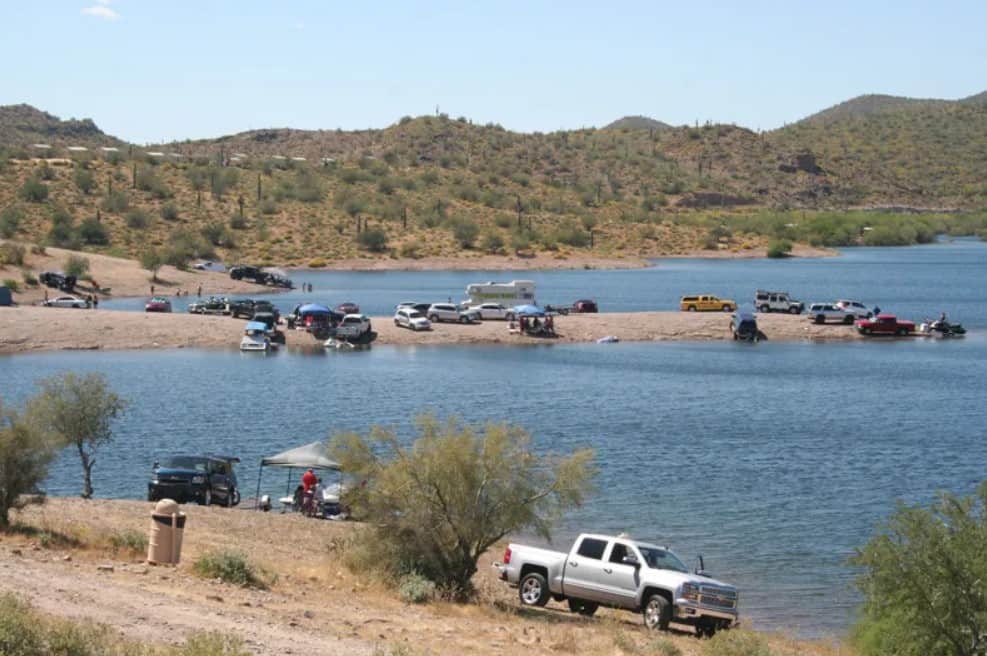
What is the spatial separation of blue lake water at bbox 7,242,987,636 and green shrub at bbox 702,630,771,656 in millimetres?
7728

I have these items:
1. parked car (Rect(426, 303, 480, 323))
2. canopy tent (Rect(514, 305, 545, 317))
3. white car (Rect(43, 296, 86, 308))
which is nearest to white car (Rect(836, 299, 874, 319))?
canopy tent (Rect(514, 305, 545, 317))

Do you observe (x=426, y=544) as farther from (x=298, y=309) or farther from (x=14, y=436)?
(x=298, y=309)

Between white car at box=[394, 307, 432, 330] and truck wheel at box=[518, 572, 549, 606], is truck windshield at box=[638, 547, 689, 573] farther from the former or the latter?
white car at box=[394, 307, 432, 330]

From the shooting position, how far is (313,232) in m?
167

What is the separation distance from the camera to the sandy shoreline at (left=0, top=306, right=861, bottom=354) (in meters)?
83.9

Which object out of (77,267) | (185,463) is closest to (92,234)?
(77,267)

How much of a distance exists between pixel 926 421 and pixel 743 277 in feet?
284

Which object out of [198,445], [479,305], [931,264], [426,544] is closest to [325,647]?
[426,544]

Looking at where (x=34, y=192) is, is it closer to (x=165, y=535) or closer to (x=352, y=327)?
(x=352, y=327)

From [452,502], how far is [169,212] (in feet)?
453

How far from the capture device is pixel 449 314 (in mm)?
94500

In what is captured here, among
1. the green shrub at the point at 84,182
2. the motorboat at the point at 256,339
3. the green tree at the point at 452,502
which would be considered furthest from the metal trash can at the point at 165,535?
the green shrub at the point at 84,182

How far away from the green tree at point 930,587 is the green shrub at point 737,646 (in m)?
2.06

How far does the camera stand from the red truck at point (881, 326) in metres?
96.8
